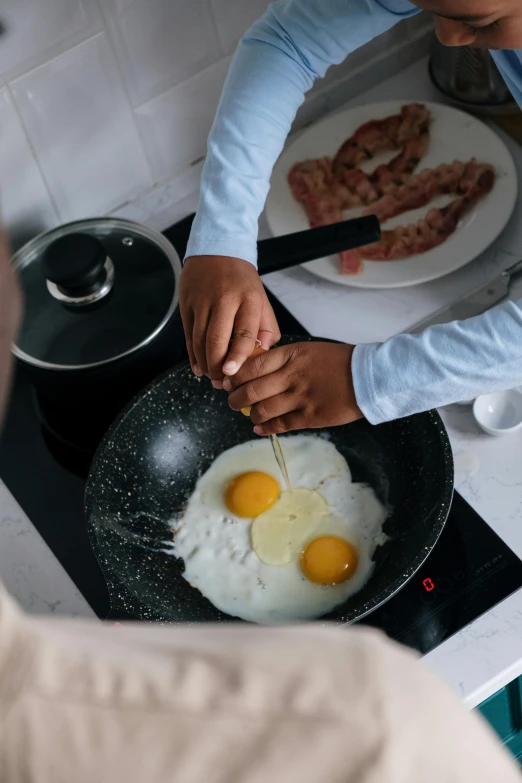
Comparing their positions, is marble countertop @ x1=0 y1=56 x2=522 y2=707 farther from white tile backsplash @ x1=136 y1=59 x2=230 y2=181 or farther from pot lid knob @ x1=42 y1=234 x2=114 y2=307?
pot lid knob @ x1=42 y1=234 x2=114 y2=307

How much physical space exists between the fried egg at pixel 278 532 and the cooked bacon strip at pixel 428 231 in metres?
0.31

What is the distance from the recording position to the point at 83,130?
132 centimetres

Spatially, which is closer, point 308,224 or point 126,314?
point 126,314

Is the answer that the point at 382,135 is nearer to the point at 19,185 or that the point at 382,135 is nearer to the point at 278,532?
the point at 19,185

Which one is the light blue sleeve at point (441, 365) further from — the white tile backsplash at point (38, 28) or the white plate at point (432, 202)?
the white tile backsplash at point (38, 28)

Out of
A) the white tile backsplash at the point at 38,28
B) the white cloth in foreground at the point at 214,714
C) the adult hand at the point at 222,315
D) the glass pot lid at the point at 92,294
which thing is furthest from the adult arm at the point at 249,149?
the white cloth in foreground at the point at 214,714

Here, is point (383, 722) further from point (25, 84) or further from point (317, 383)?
point (25, 84)

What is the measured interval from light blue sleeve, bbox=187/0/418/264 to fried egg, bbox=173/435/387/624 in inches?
11.1

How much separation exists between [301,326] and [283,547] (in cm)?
35

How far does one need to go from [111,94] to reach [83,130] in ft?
0.22

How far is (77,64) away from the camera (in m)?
1.24

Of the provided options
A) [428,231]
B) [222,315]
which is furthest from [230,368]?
[428,231]

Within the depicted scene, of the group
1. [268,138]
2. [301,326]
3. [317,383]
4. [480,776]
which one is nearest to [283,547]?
[317,383]

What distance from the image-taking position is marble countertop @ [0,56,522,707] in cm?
97
